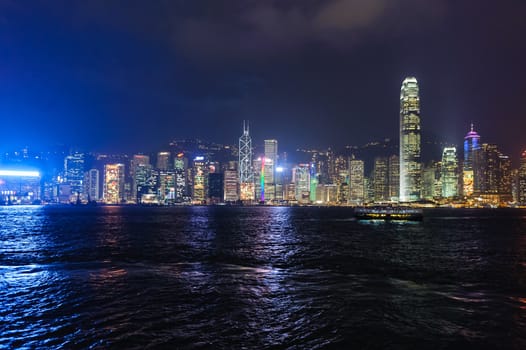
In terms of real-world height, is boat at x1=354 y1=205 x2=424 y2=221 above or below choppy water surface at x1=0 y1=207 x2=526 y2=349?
below

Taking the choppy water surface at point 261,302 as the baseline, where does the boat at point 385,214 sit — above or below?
below

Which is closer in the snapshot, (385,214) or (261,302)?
(261,302)

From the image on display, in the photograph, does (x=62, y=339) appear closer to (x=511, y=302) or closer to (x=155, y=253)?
(x=511, y=302)

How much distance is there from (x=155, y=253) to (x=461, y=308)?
30.1 metres

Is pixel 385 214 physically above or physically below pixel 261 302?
below

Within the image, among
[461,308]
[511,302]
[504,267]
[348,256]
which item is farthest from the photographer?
[348,256]

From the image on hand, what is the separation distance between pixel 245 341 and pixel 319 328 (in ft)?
11.2

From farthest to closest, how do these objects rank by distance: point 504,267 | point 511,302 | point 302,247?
point 302,247, point 504,267, point 511,302

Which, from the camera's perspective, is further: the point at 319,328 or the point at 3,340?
the point at 319,328

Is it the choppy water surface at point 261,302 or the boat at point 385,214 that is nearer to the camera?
the choppy water surface at point 261,302

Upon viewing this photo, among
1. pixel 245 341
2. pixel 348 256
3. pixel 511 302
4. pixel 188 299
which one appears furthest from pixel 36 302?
pixel 348 256

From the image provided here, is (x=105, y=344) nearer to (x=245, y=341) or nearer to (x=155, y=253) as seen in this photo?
(x=245, y=341)

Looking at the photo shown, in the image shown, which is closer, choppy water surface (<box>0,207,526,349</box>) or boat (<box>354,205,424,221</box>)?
choppy water surface (<box>0,207,526,349</box>)

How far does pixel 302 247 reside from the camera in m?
48.1
